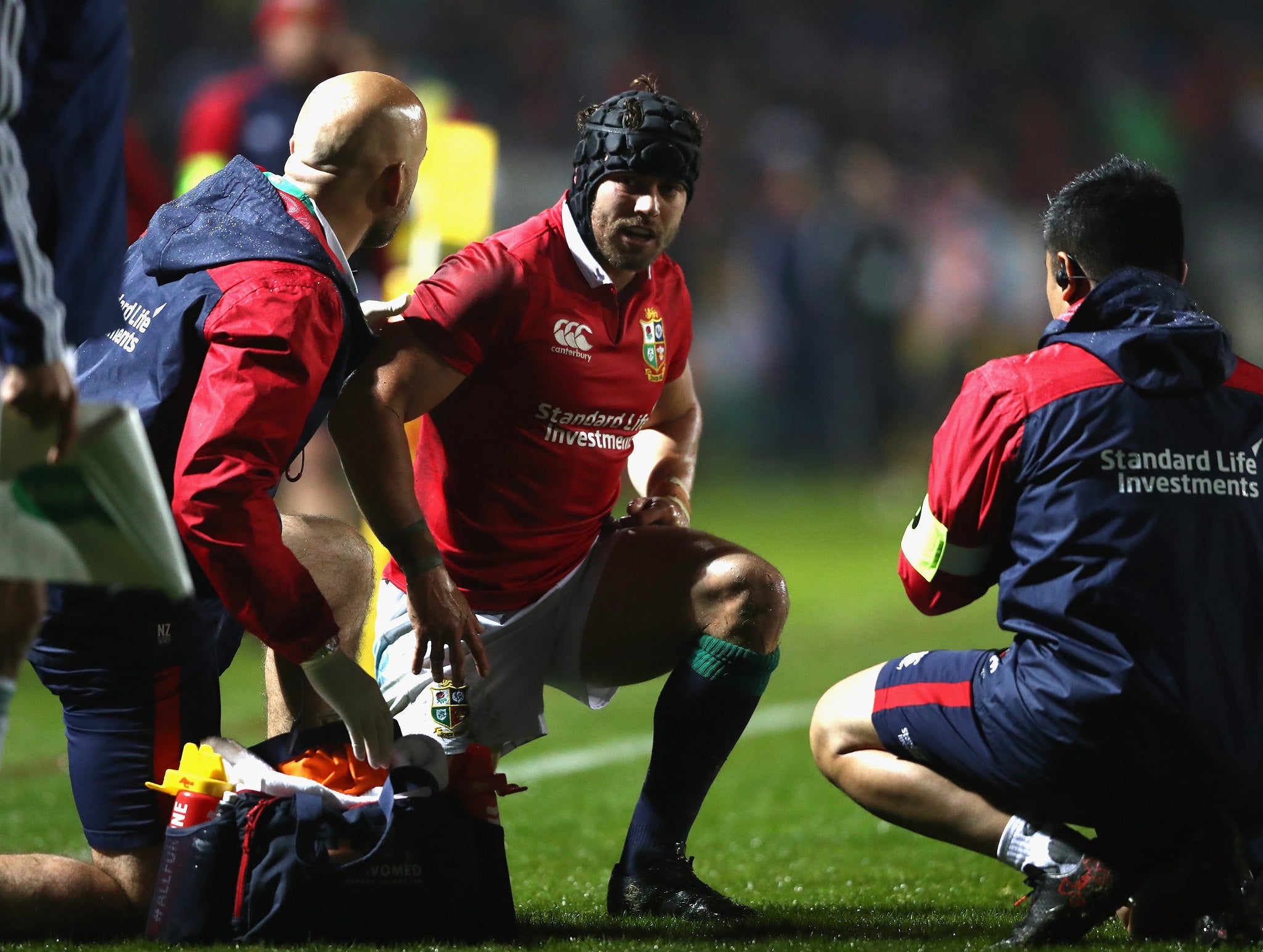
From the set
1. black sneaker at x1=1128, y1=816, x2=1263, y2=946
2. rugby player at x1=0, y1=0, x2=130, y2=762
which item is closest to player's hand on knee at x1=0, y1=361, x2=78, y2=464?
rugby player at x1=0, y1=0, x2=130, y2=762

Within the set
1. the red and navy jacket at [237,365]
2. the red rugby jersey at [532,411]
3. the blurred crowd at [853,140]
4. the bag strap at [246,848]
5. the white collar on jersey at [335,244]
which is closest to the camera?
Result: the red and navy jacket at [237,365]

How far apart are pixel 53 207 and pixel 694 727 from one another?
171cm

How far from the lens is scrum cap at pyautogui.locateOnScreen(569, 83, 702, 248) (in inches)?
142

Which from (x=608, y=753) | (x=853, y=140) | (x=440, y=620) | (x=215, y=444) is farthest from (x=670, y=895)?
(x=853, y=140)

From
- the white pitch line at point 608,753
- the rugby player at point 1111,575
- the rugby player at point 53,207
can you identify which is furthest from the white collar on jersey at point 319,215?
the white pitch line at point 608,753

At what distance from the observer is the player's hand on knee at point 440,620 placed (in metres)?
3.15

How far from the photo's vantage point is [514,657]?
3.78 m

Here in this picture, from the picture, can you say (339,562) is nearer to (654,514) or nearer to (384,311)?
(384,311)

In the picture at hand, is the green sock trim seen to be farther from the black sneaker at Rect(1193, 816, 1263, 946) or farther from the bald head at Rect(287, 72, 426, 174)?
the bald head at Rect(287, 72, 426, 174)

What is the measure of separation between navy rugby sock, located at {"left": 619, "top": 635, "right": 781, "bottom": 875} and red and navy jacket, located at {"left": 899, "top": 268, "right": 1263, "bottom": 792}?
70 cm

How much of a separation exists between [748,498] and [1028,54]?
881cm

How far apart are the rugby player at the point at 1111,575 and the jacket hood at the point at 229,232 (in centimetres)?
126

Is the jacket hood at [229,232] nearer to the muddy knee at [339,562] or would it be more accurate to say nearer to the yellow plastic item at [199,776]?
the muddy knee at [339,562]

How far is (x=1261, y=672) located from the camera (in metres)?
2.84
